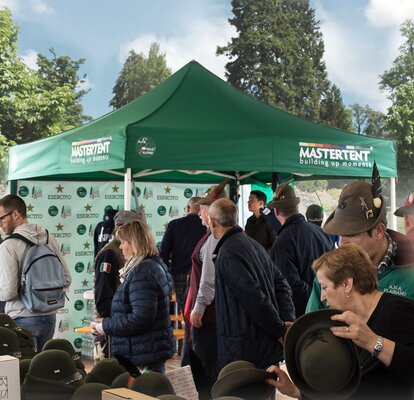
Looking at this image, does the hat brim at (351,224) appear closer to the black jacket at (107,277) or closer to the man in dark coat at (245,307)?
the man in dark coat at (245,307)

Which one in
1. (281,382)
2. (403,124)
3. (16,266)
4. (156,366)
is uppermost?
(403,124)

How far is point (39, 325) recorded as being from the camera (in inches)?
150

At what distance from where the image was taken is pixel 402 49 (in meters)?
35.6

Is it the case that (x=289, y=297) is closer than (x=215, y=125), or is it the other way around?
(x=289, y=297)

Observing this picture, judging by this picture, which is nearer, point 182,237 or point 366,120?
point 182,237

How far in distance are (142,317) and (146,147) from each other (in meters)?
1.42

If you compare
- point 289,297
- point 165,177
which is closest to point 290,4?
point 165,177

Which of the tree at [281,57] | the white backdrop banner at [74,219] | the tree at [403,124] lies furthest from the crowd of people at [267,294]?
the tree at [281,57]

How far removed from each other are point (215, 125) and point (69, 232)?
214 centimetres

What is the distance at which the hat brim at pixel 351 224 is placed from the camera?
6.56ft

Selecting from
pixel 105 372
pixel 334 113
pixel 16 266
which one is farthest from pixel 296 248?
pixel 334 113

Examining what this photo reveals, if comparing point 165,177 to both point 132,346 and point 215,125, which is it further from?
point 132,346

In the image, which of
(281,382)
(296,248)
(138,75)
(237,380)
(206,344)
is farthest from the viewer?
(138,75)

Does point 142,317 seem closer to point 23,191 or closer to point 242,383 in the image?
point 242,383
